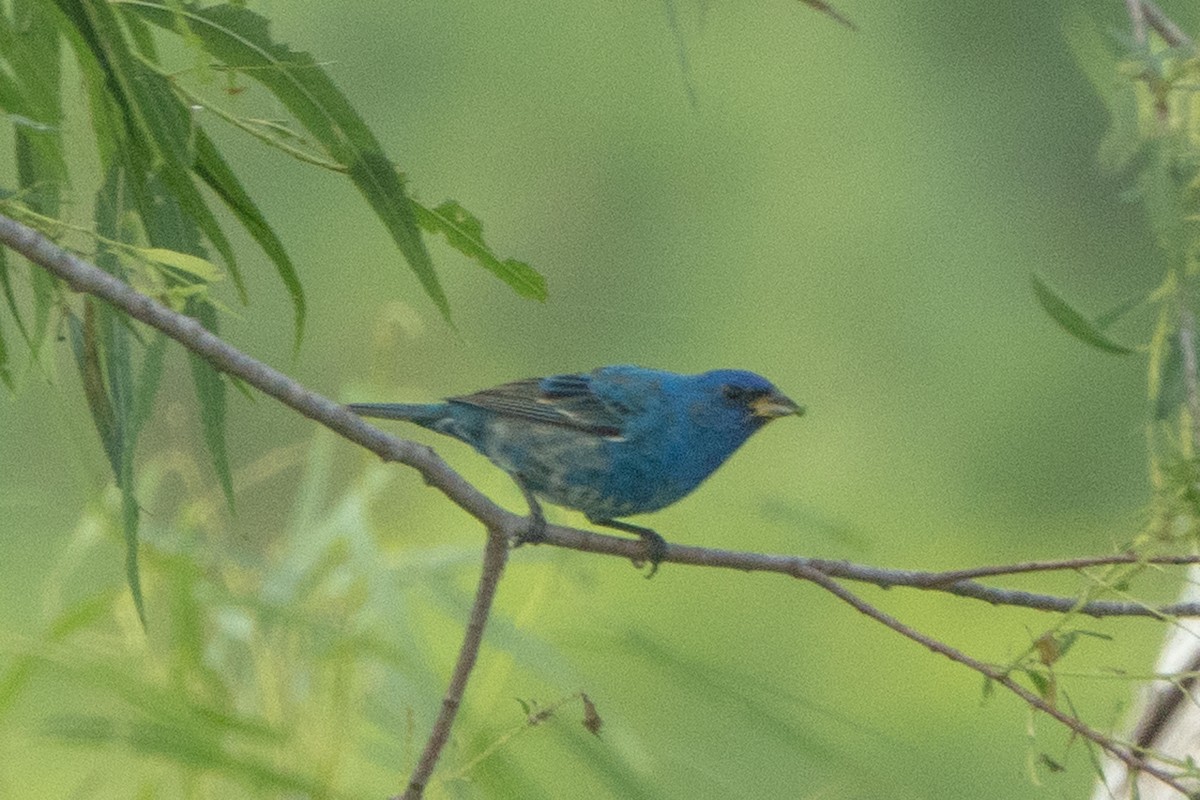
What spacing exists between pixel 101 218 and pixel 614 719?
3.82 ft

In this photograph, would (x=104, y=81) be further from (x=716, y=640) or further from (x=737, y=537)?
(x=737, y=537)

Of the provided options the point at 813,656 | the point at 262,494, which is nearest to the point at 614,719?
the point at 813,656

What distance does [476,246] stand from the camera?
56.3 inches

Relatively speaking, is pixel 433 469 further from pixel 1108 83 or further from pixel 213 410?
pixel 1108 83

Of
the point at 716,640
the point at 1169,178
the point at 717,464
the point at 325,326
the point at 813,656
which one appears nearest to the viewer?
the point at 1169,178

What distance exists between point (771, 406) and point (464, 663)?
129cm

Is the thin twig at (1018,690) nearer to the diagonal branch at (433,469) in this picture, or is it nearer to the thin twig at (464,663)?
the diagonal branch at (433,469)

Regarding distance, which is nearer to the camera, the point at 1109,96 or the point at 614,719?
the point at 1109,96

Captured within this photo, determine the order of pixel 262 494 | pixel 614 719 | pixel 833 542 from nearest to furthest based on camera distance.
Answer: pixel 614 719, pixel 833 542, pixel 262 494

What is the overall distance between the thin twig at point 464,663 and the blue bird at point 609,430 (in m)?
0.87

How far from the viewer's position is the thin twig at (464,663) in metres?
1.48

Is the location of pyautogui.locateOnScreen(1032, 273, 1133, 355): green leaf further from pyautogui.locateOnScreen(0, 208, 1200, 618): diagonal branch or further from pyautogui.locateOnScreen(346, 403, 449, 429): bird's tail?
pyautogui.locateOnScreen(346, 403, 449, 429): bird's tail

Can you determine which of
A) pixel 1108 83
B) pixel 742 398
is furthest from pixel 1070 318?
pixel 742 398

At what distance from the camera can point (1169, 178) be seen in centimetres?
194
